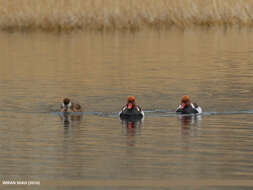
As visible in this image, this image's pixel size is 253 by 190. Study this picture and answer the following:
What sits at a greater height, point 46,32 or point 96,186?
point 46,32

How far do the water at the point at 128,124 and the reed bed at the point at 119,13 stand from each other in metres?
3.92

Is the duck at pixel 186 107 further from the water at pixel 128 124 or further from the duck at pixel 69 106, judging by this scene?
the duck at pixel 69 106

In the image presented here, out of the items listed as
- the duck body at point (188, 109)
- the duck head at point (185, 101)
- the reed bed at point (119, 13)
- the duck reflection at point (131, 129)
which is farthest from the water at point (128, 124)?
the reed bed at point (119, 13)

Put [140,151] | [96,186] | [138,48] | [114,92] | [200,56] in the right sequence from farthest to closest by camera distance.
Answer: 1. [138,48]
2. [200,56]
3. [114,92]
4. [140,151]
5. [96,186]

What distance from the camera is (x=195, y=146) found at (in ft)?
67.3

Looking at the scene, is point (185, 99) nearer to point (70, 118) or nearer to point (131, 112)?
point (131, 112)

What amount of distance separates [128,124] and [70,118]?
1.98 m

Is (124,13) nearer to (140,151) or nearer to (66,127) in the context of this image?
(66,127)

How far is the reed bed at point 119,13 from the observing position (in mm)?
53469

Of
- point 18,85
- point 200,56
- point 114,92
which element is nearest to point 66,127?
point 114,92

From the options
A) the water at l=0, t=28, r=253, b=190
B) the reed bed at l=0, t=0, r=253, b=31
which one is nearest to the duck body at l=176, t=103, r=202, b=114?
the water at l=0, t=28, r=253, b=190

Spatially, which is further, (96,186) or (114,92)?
(114,92)

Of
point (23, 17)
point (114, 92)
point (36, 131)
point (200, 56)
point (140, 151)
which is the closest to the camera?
point (140, 151)

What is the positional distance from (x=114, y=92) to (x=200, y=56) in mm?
13588
